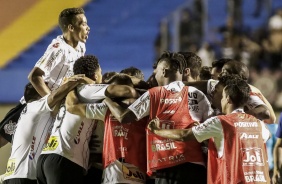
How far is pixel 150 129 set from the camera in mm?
5406

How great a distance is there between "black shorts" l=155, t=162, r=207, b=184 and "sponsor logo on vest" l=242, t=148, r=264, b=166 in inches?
14.4

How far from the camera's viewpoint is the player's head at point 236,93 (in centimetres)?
534

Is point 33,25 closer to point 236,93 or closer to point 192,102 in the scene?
point 192,102

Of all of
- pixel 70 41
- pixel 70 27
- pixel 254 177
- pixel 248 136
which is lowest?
pixel 254 177

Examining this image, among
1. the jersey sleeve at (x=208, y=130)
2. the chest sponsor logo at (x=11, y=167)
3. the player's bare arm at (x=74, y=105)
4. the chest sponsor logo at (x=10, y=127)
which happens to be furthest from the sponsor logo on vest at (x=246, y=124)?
the chest sponsor logo at (x=10, y=127)

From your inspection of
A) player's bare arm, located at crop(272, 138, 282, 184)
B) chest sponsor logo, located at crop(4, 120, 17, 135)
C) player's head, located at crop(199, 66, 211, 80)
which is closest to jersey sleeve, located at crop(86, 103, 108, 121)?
player's head, located at crop(199, 66, 211, 80)

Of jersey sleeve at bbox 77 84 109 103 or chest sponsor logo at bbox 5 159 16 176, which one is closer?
jersey sleeve at bbox 77 84 109 103

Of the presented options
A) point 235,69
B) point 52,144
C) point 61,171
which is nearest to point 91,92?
point 52,144

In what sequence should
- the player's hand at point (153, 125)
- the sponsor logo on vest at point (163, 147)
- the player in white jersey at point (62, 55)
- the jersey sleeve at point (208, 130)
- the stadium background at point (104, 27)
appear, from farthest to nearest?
1. the stadium background at point (104, 27)
2. the player in white jersey at point (62, 55)
3. the sponsor logo on vest at point (163, 147)
4. the player's hand at point (153, 125)
5. the jersey sleeve at point (208, 130)

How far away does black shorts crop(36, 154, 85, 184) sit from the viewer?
225 inches

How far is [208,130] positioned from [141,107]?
496 mm

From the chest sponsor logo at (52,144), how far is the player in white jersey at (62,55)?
0.53 meters

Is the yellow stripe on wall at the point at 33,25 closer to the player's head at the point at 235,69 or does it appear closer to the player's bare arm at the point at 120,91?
the player's head at the point at 235,69

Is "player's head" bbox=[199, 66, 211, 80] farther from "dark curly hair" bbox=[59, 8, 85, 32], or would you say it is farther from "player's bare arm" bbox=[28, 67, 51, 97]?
"player's bare arm" bbox=[28, 67, 51, 97]
